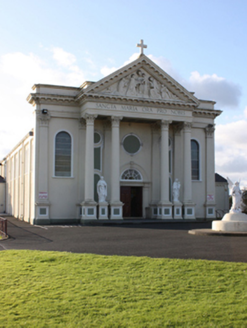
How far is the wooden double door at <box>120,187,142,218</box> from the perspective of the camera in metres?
33.4

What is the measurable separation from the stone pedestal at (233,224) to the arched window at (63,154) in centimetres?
1386

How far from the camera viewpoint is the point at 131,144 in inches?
1320

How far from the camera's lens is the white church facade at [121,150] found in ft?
99.7

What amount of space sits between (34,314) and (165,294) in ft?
9.09

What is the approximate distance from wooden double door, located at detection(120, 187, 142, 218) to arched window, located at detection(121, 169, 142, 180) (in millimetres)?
838

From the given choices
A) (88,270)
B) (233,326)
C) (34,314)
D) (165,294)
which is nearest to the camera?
(233,326)

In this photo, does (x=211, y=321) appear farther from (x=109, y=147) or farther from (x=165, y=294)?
(x=109, y=147)

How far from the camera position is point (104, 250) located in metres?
14.3

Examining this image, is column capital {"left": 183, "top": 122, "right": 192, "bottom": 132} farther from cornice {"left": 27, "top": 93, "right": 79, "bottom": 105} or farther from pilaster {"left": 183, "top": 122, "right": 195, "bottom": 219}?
cornice {"left": 27, "top": 93, "right": 79, "bottom": 105}

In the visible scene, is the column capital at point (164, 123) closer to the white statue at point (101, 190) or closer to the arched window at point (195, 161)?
the arched window at point (195, 161)

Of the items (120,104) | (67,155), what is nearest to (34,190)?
(67,155)

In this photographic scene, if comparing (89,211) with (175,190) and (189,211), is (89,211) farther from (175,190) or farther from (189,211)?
(189,211)

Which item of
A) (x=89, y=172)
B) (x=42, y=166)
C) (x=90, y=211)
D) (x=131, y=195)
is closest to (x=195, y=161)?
(x=131, y=195)

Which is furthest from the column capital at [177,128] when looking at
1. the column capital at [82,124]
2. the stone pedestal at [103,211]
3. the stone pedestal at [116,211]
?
the stone pedestal at [103,211]
